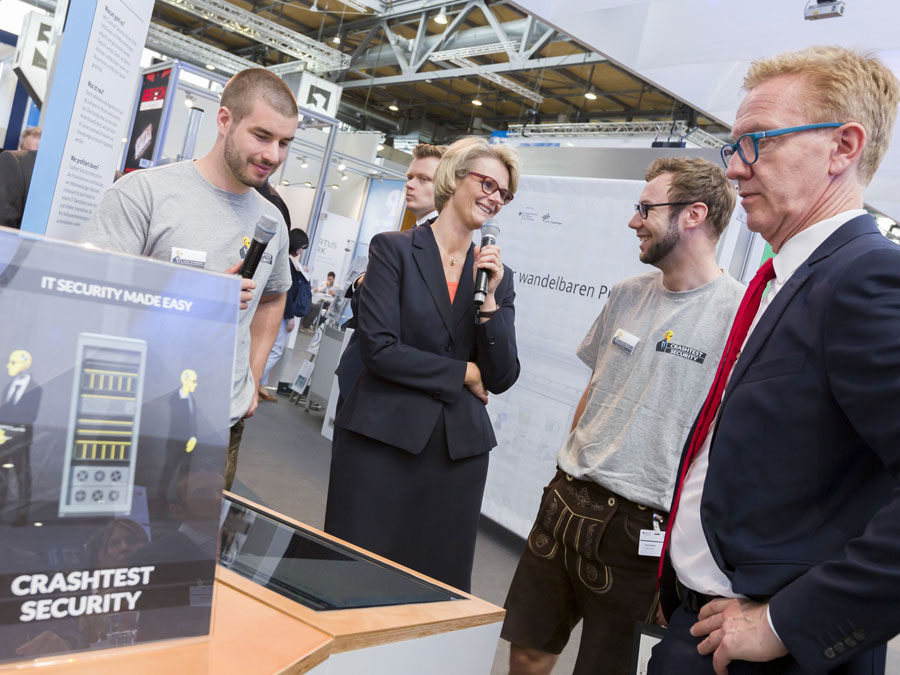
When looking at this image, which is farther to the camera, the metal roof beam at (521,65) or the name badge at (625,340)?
the metal roof beam at (521,65)

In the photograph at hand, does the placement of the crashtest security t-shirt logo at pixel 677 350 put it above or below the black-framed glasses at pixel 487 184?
below

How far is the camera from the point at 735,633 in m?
0.96

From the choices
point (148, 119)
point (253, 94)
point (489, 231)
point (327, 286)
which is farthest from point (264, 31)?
point (489, 231)

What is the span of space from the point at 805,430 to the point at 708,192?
3.99 ft

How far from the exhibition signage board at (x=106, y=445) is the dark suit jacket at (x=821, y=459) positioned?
2.30 feet

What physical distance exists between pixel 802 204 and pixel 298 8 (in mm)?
13048

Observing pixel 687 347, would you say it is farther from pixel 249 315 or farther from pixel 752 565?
pixel 249 315

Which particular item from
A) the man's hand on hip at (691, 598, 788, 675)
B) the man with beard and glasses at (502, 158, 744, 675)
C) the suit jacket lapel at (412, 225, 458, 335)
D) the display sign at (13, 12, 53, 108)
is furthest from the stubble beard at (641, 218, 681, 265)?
the display sign at (13, 12, 53, 108)

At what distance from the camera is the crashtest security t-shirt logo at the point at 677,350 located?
187 centimetres

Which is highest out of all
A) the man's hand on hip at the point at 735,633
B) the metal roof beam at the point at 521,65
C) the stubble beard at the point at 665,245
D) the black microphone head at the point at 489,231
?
the metal roof beam at the point at 521,65

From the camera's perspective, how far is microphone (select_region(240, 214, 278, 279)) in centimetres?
138

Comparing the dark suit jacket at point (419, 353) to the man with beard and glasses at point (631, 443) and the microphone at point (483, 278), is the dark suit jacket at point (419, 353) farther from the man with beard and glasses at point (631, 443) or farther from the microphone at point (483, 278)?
the man with beard and glasses at point (631, 443)

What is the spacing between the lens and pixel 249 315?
6.32 feet

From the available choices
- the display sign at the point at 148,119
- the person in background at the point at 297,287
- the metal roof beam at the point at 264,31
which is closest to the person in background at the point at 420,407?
the person in background at the point at 297,287
